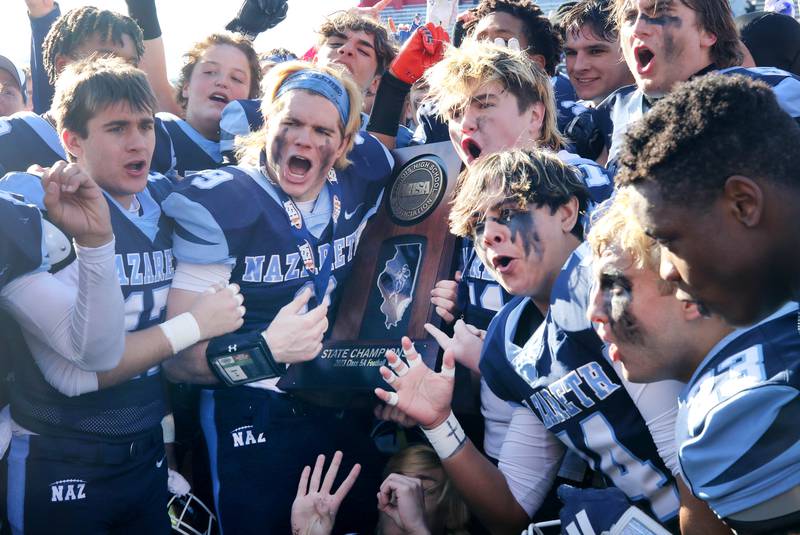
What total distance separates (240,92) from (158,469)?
1.77m

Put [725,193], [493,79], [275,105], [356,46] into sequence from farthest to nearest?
[356,46] < [275,105] < [493,79] < [725,193]

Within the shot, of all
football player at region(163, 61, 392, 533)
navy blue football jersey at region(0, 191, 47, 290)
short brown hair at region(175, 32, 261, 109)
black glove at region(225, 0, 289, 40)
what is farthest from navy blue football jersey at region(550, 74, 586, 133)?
navy blue football jersey at region(0, 191, 47, 290)

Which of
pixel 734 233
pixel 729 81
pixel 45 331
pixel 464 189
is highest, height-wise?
pixel 729 81

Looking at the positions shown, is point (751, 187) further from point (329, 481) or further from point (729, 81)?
point (329, 481)

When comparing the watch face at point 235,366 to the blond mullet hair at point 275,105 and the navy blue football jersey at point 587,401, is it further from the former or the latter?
the navy blue football jersey at point 587,401

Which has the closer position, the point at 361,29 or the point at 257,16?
the point at 361,29

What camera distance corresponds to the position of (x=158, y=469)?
2.65 meters

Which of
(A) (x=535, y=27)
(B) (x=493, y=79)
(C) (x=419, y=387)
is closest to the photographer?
(C) (x=419, y=387)

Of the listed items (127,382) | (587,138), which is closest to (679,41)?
(587,138)

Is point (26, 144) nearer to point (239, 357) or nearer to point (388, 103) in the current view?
point (239, 357)

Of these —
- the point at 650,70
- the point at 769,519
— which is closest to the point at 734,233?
the point at 769,519

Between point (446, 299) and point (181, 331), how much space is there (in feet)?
2.78

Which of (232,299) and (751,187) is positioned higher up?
(751,187)

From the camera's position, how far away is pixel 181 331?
2.51 meters
